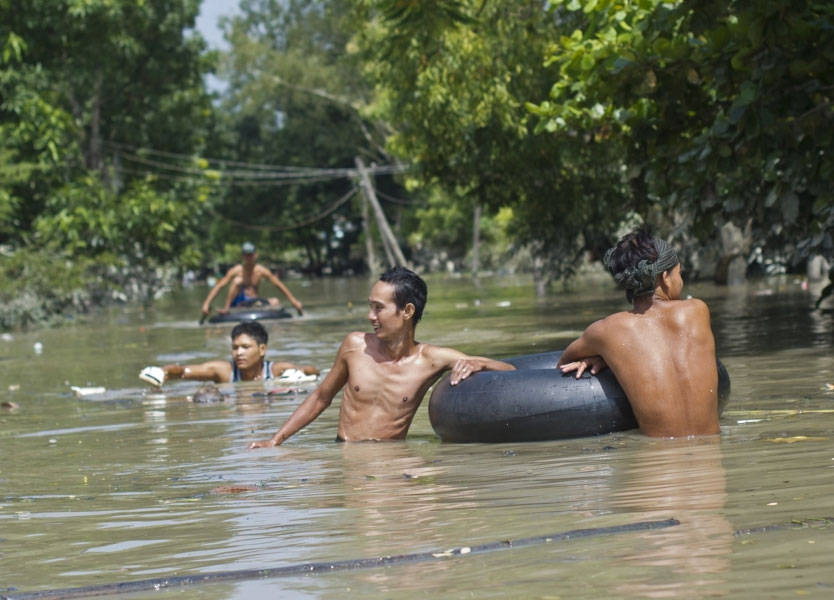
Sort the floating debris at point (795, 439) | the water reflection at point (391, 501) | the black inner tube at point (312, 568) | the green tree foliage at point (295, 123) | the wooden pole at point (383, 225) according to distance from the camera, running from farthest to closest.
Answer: the green tree foliage at point (295, 123)
the wooden pole at point (383, 225)
the floating debris at point (795, 439)
the water reflection at point (391, 501)
the black inner tube at point (312, 568)

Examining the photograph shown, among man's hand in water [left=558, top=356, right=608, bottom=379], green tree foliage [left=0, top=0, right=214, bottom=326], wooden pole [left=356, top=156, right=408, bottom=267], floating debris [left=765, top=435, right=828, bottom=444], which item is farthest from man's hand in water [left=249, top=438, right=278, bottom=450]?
wooden pole [left=356, top=156, right=408, bottom=267]

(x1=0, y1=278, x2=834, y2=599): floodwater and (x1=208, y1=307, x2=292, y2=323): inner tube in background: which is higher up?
(x1=208, y1=307, x2=292, y2=323): inner tube in background

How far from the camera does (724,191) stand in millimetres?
14609

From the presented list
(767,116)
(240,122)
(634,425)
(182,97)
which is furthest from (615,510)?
(240,122)

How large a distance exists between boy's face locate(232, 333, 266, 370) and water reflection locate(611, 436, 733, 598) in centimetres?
689

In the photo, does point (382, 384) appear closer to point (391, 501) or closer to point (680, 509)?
point (391, 501)

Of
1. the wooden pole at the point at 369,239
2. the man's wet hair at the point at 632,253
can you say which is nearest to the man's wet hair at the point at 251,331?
the man's wet hair at the point at 632,253

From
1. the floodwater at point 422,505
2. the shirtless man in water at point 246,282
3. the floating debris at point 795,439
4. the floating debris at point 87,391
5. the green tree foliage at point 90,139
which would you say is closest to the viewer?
the floodwater at point 422,505

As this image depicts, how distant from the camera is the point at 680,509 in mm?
5586

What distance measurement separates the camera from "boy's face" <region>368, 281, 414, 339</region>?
8.62 metres

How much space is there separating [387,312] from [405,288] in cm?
18

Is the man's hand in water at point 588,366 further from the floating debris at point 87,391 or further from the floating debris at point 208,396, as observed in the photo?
the floating debris at point 87,391

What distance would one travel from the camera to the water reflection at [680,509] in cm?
445

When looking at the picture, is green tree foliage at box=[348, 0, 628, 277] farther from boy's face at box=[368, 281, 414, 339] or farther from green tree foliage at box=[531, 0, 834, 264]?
boy's face at box=[368, 281, 414, 339]
